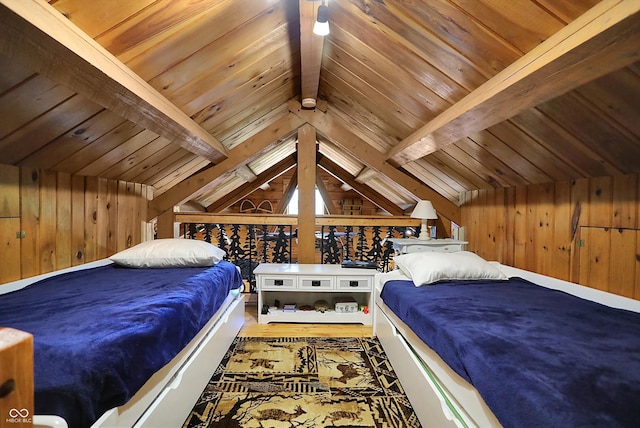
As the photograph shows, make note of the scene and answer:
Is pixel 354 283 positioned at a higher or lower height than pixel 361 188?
lower

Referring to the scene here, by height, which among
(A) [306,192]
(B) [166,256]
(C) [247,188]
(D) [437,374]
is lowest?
(D) [437,374]

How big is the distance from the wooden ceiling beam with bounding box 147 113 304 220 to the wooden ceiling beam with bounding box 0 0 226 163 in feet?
4.81

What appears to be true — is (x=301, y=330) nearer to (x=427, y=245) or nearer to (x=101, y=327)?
(x=427, y=245)

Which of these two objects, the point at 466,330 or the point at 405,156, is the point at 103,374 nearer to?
the point at 466,330

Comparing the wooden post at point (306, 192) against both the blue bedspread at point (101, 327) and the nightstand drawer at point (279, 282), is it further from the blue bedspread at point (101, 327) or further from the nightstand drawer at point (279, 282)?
the blue bedspread at point (101, 327)

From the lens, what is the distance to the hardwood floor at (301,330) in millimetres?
2838

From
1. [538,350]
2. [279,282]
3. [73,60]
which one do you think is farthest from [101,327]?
[279,282]

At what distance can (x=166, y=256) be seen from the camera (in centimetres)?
259

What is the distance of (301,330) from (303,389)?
985 mm

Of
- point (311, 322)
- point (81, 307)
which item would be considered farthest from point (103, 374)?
point (311, 322)

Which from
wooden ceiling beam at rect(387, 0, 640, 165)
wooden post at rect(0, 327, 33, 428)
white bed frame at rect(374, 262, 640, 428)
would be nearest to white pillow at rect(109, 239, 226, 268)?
white bed frame at rect(374, 262, 640, 428)

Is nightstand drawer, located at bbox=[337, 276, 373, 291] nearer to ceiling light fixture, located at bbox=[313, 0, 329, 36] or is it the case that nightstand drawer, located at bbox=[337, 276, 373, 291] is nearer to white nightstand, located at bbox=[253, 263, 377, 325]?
white nightstand, located at bbox=[253, 263, 377, 325]

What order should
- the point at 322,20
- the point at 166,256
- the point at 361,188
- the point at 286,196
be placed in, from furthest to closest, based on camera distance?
1. the point at 286,196
2. the point at 361,188
3. the point at 166,256
4. the point at 322,20

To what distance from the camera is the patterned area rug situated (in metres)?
1.70
